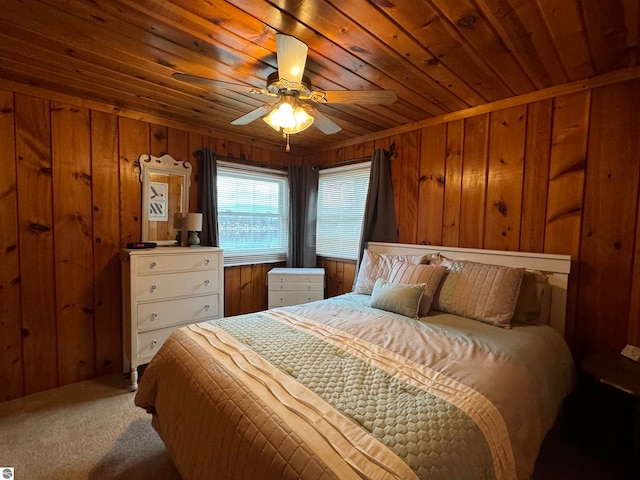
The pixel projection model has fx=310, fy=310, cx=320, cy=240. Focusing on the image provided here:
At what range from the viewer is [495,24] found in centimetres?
150

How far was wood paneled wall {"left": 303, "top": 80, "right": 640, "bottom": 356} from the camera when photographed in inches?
77.0

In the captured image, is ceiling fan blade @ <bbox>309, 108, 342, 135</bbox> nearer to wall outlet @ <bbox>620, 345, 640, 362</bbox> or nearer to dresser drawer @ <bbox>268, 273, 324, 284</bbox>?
dresser drawer @ <bbox>268, 273, 324, 284</bbox>

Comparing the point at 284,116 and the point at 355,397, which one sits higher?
the point at 284,116

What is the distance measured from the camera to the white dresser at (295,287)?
11.1ft

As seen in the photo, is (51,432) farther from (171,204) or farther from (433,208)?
(433,208)

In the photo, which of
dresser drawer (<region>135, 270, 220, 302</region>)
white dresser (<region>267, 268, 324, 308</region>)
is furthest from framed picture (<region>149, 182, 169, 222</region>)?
white dresser (<region>267, 268, 324, 308</region>)

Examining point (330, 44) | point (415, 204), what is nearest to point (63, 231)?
point (330, 44)

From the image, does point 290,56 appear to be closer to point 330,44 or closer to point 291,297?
point 330,44

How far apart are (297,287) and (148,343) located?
1476 millimetres

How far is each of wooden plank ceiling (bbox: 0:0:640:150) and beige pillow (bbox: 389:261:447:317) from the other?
1293 mm

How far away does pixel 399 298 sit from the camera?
2.12 meters

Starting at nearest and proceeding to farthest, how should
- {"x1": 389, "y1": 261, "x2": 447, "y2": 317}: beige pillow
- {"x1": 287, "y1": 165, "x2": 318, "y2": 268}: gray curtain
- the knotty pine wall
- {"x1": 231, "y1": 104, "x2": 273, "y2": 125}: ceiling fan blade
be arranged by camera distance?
{"x1": 231, "y1": 104, "x2": 273, "y2": 125}: ceiling fan blade
{"x1": 389, "y1": 261, "x2": 447, "y2": 317}: beige pillow
the knotty pine wall
{"x1": 287, "y1": 165, "x2": 318, "y2": 268}: gray curtain

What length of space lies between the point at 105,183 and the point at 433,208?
A: 290cm

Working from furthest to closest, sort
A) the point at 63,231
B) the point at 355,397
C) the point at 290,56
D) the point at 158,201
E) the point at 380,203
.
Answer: the point at 380,203 → the point at 158,201 → the point at 63,231 → the point at 290,56 → the point at 355,397
